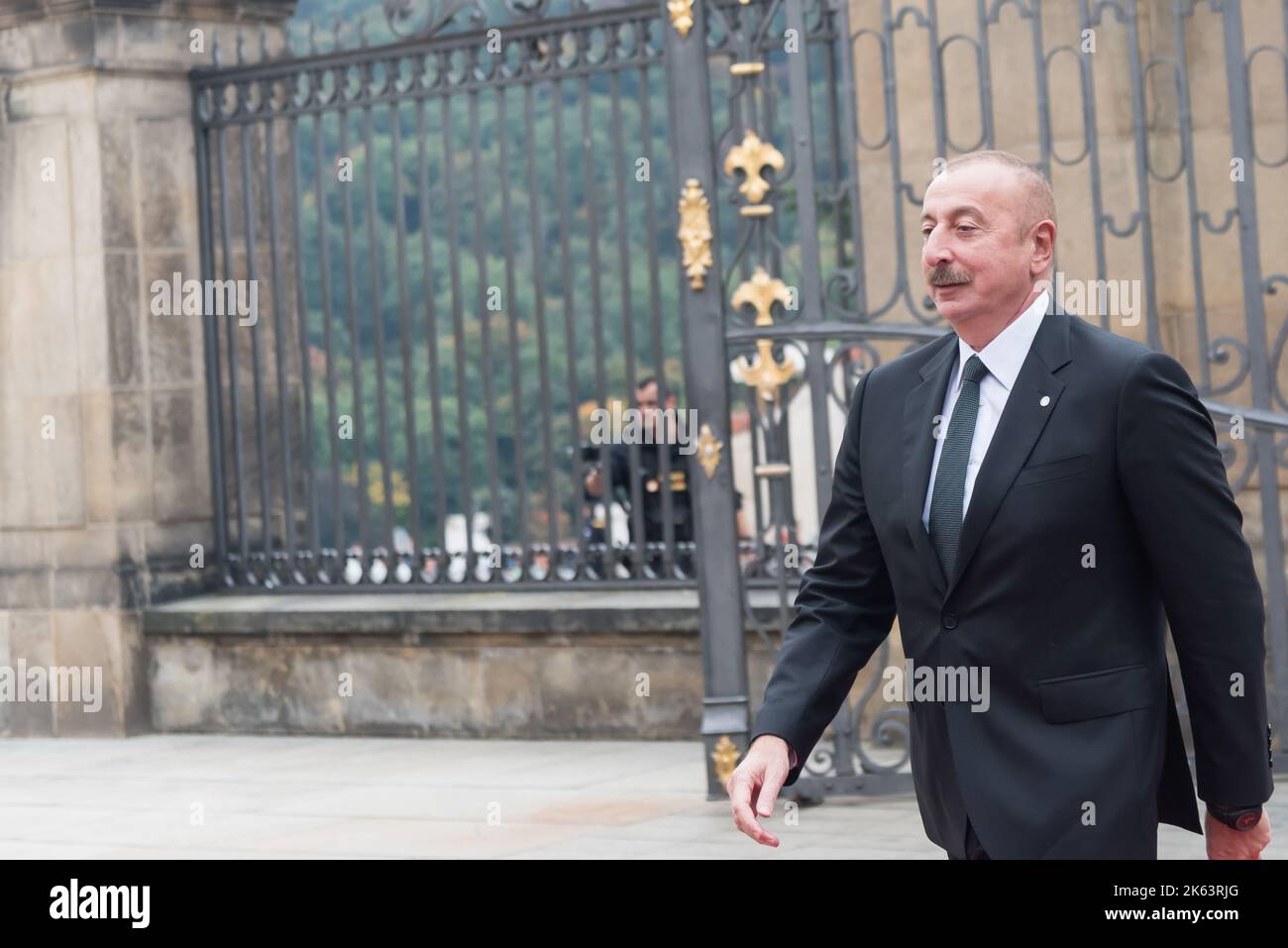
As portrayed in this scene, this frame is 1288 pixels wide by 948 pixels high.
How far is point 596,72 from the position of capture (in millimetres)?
9688

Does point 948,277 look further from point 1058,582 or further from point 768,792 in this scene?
point 768,792

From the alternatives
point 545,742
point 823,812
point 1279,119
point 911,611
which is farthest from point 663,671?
point 911,611

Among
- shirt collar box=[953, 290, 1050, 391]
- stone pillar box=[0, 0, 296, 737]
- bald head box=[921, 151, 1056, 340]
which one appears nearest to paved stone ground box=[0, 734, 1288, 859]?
stone pillar box=[0, 0, 296, 737]

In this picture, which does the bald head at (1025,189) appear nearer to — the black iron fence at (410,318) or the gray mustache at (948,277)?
the gray mustache at (948,277)

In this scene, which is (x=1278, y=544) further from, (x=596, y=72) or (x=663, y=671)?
(x=596, y=72)

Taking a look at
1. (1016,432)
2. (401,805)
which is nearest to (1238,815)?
(1016,432)

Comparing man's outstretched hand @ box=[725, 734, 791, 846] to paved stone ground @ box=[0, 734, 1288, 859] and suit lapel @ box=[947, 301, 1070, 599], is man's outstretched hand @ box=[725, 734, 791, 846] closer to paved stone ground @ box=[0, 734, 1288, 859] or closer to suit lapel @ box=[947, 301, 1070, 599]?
suit lapel @ box=[947, 301, 1070, 599]

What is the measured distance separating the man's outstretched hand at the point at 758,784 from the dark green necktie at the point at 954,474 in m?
0.36

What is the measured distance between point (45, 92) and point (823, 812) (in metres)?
5.84

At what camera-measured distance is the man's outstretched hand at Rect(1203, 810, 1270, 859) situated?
304 centimetres

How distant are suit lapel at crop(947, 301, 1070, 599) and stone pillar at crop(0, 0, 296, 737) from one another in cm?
810

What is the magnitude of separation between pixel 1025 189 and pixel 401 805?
538 cm

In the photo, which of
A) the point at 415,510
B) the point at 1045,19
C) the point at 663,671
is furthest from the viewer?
the point at 415,510

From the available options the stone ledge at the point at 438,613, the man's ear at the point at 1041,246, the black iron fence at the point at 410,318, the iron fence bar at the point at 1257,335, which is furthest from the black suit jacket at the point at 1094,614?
the stone ledge at the point at 438,613
